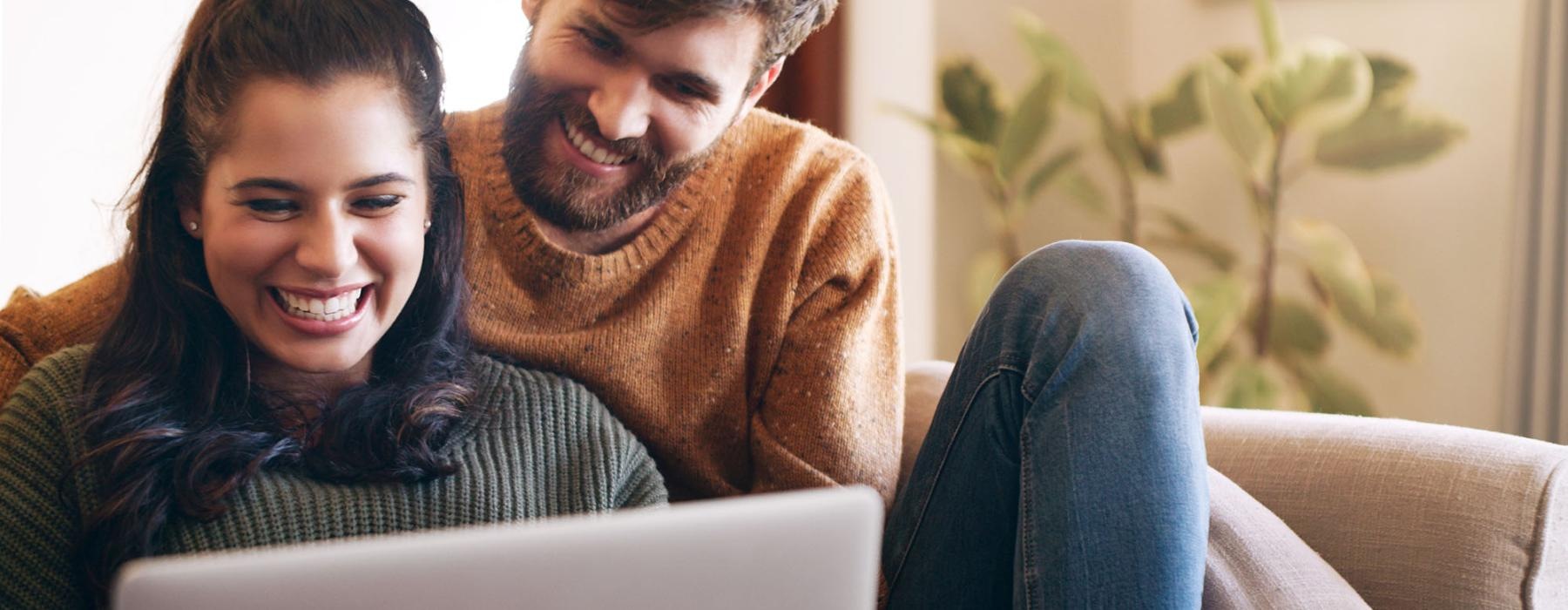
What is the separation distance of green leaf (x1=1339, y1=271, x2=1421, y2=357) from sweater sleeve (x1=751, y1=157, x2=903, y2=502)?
4.72ft

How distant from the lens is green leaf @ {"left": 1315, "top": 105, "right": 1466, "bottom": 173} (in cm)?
237

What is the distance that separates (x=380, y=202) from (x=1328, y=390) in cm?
206

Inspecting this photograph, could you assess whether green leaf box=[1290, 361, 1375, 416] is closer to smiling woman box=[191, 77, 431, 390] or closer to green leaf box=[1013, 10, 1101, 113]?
green leaf box=[1013, 10, 1101, 113]

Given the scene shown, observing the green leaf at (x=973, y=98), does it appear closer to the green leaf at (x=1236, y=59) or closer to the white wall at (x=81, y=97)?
the green leaf at (x=1236, y=59)

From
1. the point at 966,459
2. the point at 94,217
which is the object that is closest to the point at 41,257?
the point at 94,217

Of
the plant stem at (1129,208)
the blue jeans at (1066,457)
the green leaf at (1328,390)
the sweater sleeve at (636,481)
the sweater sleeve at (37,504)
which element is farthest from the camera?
the plant stem at (1129,208)

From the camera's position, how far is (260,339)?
98 cm

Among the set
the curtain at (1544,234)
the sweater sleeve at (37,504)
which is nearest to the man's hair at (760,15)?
the sweater sleeve at (37,504)

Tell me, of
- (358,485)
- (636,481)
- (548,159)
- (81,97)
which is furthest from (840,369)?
(81,97)

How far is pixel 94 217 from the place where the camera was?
42.0 inches

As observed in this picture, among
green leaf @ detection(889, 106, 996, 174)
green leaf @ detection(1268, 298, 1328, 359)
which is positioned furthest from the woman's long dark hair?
green leaf @ detection(1268, 298, 1328, 359)

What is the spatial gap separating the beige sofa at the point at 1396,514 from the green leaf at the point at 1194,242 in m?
1.52

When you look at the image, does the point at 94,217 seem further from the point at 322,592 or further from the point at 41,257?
the point at 322,592

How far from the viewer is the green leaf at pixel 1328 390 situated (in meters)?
2.55
